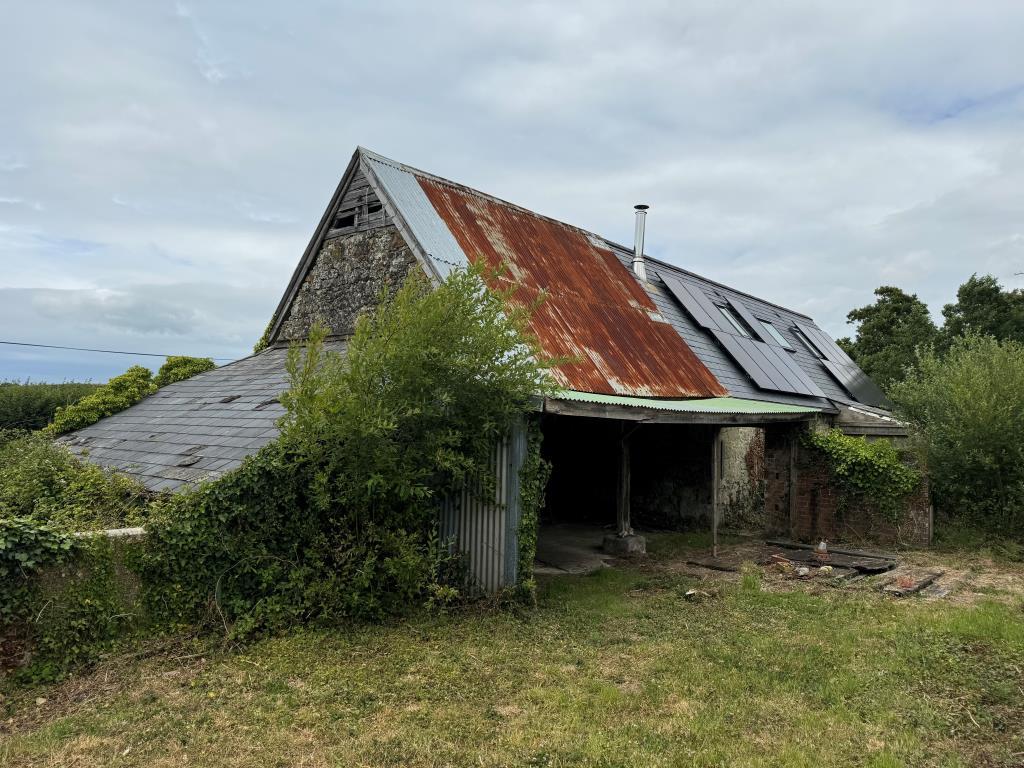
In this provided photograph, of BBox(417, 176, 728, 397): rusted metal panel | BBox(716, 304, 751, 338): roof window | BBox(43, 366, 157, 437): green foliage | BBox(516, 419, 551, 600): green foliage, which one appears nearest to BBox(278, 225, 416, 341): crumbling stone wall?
BBox(417, 176, 728, 397): rusted metal panel

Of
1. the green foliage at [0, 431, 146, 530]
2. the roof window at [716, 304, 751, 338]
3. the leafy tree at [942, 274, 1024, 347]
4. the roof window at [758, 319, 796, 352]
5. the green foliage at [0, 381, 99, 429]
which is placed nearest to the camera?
the green foliage at [0, 431, 146, 530]

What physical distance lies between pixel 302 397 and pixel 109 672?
255 centimetres

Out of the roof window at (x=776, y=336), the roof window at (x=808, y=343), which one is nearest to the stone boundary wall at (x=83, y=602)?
the roof window at (x=776, y=336)

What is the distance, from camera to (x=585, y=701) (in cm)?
486

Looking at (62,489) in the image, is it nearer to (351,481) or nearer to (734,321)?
(351,481)

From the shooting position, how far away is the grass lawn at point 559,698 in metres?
4.14

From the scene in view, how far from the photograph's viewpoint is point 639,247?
16.2 m

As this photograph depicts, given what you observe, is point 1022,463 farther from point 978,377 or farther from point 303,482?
point 303,482

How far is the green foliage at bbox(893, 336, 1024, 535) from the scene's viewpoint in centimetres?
1123

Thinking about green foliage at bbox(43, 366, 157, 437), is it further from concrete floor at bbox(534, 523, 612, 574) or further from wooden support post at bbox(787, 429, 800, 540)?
A: wooden support post at bbox(787, 429, 800, 540)

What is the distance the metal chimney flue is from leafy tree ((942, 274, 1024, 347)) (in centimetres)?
1335

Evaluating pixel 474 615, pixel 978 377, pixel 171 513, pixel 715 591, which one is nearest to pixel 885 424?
pixel 978 377

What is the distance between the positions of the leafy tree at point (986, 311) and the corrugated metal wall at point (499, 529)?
2136 cm

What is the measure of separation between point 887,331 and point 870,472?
18.7m
